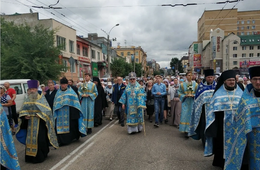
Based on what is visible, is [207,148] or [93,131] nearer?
[207,148]

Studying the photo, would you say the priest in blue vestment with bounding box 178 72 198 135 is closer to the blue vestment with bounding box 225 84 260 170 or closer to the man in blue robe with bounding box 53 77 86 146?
the man in blue robe with bounding box 53 77 86 146

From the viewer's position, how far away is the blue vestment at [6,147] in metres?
3.56

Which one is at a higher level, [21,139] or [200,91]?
[200,91]

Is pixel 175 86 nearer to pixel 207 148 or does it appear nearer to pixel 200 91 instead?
pixel 200 91

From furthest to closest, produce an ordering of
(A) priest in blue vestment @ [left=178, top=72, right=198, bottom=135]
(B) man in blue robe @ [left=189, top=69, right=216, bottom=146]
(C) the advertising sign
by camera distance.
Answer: (C) the advertising sign < (A) priest in blue vestment @ [left=178, top=72, right=198, bottom=135] < (B) man in blue robe @ [left=189, top=69, right=216, bottom=146]

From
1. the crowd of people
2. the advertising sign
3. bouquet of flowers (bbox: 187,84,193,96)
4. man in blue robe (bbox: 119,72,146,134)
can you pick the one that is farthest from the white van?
the advertising sign

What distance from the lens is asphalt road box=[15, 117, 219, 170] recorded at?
4793mm

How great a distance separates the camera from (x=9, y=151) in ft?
12.0

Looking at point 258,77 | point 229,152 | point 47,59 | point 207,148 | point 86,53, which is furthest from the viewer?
point 86,53

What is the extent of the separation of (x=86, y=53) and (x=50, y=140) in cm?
2961

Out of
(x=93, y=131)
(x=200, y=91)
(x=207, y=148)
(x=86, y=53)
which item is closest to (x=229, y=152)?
(x=207, y=148)

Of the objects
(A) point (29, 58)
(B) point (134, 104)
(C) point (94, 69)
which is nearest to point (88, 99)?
(B) point (134, 104)

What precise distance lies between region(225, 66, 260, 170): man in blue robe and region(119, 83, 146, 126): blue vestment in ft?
15.2

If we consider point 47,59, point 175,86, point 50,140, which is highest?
point 47,59
